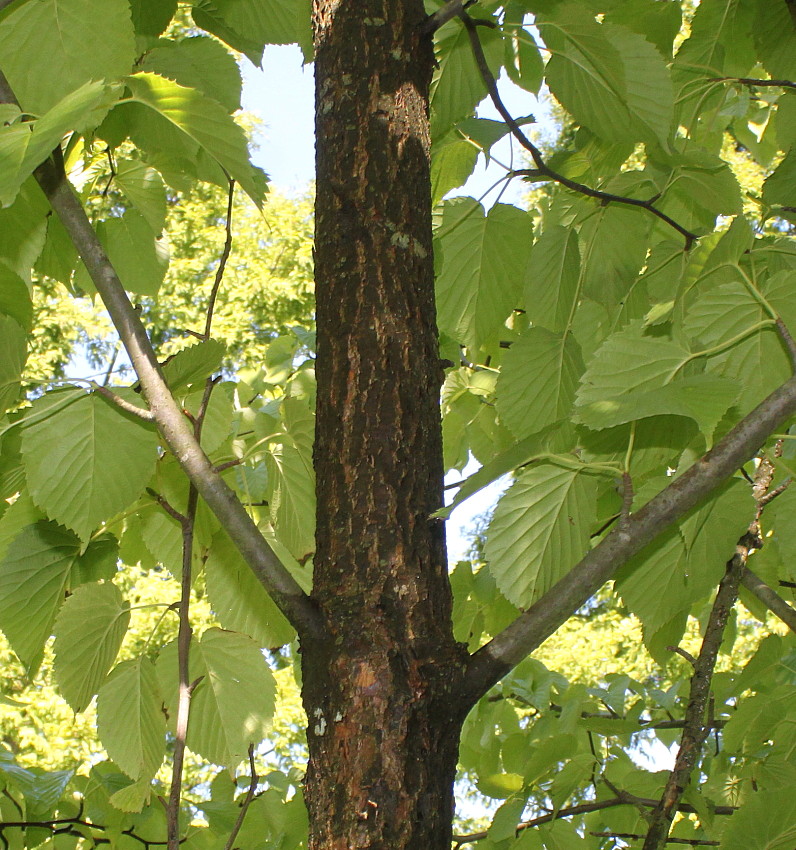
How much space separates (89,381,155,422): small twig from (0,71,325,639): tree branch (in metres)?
Answer: 0.02

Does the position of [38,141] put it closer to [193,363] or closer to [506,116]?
[193,363]

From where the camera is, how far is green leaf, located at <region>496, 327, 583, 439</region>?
33.7 inches

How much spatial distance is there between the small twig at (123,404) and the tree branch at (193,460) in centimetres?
2

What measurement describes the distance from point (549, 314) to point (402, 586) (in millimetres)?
460

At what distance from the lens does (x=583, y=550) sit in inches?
26.4

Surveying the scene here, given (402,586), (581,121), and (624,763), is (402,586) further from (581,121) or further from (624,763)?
(624,763)

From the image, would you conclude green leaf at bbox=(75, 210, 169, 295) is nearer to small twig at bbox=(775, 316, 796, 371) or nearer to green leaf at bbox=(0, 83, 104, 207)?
green leaf at bbox=(0, 83, 104, 207)

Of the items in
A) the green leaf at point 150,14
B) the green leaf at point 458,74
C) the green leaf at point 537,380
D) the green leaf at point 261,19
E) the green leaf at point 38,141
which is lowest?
the green leaf at point 38,141

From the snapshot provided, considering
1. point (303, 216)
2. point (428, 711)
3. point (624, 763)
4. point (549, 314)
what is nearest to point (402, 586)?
point (428, 711)

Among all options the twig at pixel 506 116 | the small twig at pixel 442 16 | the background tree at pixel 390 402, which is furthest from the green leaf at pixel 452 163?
the small twig at pixel 442 16

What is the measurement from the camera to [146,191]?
93cm

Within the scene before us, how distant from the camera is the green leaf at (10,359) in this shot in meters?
0.67

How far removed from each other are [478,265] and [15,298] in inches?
19.2

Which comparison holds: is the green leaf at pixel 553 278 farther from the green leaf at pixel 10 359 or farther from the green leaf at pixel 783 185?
the green leaf at pixel 10 359
